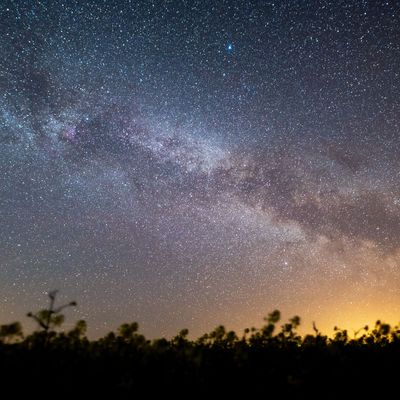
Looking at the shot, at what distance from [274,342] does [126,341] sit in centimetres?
499

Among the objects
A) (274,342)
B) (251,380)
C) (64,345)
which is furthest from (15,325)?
(274,342)

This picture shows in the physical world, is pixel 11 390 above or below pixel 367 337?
below

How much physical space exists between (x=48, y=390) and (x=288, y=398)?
437cm

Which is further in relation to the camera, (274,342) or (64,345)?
(274,342)

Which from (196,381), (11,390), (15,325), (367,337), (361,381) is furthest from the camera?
(367,337)

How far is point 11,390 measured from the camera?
6.88 meters

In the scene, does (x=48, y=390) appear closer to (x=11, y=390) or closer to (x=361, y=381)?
(x=11, y=390)

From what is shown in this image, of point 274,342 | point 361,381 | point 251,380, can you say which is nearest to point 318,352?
point 274,342

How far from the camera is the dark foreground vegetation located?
7156 mm

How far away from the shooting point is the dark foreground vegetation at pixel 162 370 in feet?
23.5

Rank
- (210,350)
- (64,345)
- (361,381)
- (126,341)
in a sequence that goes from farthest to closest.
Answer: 1. (210,350)
2. (126,341)
3. (64,345)
4. (361,381)

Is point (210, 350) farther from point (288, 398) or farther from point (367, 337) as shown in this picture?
point (367, 337)

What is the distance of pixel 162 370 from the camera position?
818cm

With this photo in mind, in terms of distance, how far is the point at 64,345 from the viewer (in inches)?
393
